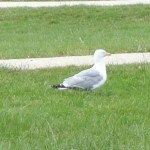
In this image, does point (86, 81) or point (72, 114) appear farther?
point (86, 81)

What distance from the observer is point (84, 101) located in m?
7.88

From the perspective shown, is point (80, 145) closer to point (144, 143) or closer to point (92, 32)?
point (144, 143)

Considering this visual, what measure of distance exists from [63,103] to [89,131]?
1.37 m

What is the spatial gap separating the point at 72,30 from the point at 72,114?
390 inches

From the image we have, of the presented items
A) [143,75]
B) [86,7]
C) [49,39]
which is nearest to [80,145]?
[143,75]

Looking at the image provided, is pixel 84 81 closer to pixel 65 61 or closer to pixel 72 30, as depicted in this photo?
pixel 65 61

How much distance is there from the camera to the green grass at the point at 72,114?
590 cm

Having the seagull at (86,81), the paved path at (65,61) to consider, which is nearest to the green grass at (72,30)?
the paved path at (65,61)

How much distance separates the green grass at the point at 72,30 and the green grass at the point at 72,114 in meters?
2.90

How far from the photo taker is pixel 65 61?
37.8ft

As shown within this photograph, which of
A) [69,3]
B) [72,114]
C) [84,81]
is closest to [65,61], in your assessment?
[84,81]

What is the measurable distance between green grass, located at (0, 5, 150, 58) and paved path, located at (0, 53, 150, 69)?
0.50 m

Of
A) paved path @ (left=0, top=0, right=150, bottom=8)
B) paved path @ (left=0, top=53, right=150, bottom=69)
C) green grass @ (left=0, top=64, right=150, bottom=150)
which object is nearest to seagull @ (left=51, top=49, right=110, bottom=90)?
green grass @ (left=0, top=64, right=150, bottom=150)

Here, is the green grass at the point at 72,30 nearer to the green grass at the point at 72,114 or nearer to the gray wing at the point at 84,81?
the green grass at the point at 72,114
